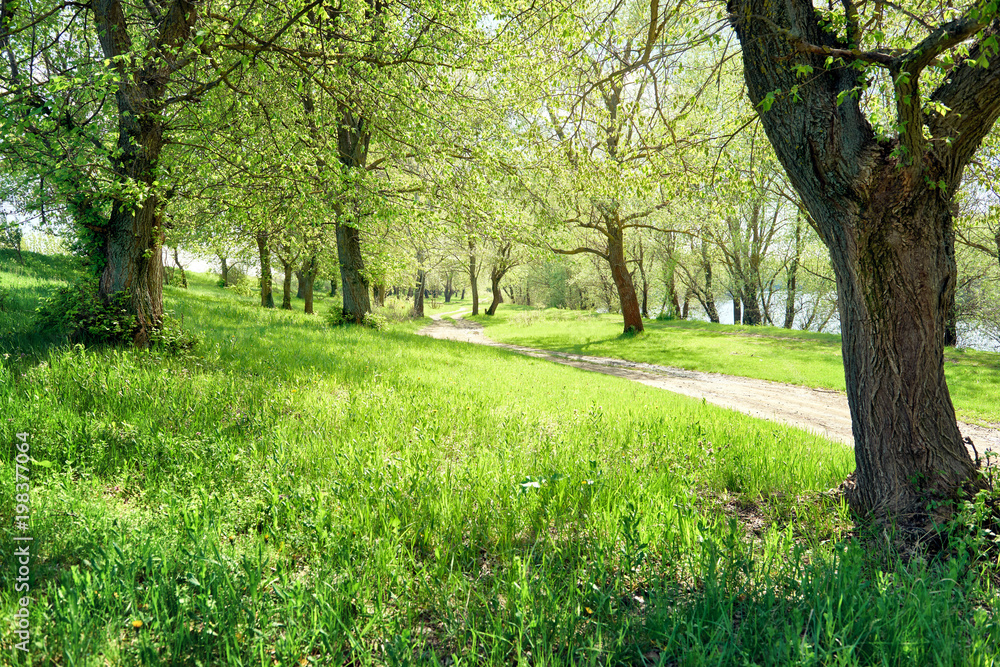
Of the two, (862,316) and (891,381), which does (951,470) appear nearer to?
(891,381)

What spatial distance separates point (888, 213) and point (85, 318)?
9.78 meters

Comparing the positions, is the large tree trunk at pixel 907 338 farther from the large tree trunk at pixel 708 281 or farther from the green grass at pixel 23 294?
the large tree trunk at pixel 708 281

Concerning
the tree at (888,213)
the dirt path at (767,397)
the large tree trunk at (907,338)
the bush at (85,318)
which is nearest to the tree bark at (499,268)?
the dirt path at (767,397)

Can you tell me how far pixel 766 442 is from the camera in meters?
5.41

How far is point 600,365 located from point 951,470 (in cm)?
1394

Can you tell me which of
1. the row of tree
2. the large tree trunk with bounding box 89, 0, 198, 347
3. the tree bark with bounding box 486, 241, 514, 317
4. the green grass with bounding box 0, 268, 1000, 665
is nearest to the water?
the row of tree

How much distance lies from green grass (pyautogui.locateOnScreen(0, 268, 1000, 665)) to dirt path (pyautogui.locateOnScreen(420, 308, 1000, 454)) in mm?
4713

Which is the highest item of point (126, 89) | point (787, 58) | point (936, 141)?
point (126, 89)

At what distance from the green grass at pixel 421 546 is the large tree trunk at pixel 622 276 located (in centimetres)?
1834

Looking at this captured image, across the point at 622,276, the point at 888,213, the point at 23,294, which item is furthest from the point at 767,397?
the point at 23,294

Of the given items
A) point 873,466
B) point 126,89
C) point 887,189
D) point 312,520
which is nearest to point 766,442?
point 873,466

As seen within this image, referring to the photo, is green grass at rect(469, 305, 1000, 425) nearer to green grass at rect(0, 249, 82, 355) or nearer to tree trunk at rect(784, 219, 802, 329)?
tree trunk at rect(784, 219, 802, 329)

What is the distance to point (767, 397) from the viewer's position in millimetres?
11453

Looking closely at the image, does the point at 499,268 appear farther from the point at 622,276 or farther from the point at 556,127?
the point at 556,127
